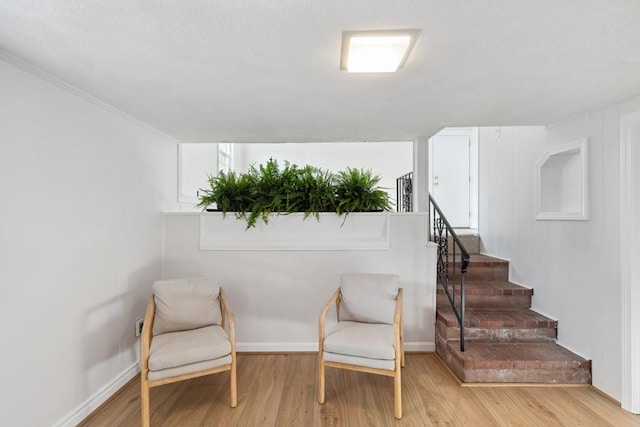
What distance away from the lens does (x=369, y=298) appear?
2.90m

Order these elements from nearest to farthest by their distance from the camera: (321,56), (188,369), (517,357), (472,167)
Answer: (321,56), (188,369), (517,357), (472,167)

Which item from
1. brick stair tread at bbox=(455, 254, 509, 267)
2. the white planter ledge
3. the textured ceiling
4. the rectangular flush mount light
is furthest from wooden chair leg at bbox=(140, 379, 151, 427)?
brick stair tread at bbox=(455, 254, 509, 267)

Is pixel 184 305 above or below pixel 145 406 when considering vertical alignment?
above

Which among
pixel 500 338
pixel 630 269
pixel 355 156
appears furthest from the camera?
pixel 355 156

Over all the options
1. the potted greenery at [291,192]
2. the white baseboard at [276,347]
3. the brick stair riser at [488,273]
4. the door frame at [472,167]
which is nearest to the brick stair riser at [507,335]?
the brick stair riser at [488,273]

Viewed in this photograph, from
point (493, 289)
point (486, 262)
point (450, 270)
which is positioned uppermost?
point (486, 262)

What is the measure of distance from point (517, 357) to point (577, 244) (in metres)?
1.17

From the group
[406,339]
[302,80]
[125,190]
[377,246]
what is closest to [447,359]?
[406,339]

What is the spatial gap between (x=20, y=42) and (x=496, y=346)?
13.7ft

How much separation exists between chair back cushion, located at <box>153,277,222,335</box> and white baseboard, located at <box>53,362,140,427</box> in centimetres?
53

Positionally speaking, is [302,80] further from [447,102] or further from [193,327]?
[193,327]

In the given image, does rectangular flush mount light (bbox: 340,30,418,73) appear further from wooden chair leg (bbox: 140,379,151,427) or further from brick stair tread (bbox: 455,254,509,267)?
brick stair tread (bbox: 455,254,509,267)

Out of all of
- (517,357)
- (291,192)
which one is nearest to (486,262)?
(517,357)

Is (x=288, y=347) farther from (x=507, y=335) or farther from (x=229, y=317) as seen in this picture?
(x=507, y=335)
